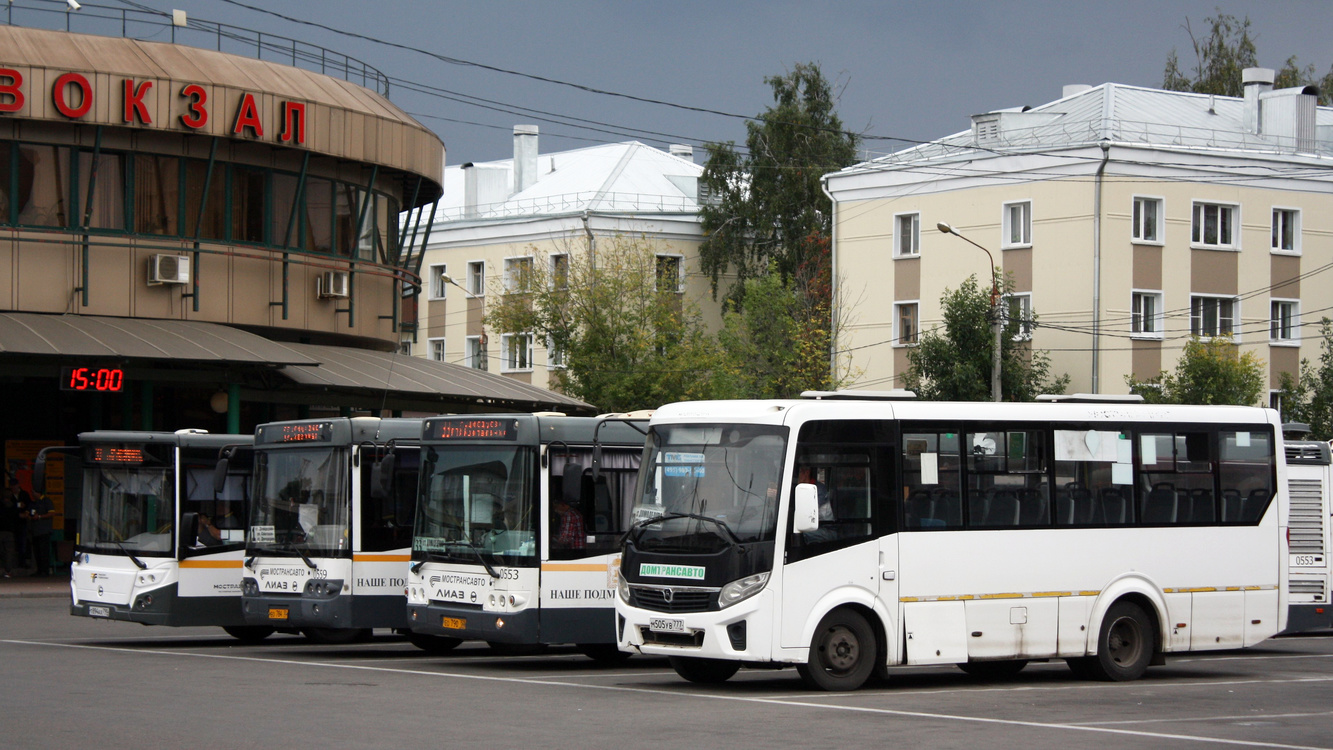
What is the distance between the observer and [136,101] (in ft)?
101

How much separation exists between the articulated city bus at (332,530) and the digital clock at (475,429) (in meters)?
0.87

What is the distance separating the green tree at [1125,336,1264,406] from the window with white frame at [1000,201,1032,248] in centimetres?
553

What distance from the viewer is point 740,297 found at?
6412 centimetres

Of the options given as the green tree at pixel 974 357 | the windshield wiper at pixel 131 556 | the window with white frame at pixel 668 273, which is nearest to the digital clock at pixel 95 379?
the windshield wiper at pixel 131 556

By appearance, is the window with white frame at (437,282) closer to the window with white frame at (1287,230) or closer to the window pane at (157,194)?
the window with white frame at (1287,230)

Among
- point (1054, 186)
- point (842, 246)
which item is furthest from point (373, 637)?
point (842, 246)

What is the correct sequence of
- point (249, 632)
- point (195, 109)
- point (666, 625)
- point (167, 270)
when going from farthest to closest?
1. point (167, 270)
2. point (195, 109)
3. point (249, 632)
4. point (666, 625)

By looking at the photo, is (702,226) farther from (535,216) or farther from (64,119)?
(64,119)

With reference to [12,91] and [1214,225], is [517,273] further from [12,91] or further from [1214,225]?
[12,91]

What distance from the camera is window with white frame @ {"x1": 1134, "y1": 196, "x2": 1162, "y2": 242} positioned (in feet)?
157

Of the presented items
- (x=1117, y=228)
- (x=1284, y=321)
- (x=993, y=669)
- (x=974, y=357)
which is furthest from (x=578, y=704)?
(x=1284, y=321)

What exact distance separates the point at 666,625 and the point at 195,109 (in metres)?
20.9

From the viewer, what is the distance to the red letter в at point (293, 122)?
3294 cm

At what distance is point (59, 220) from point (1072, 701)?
23681 millimetres
